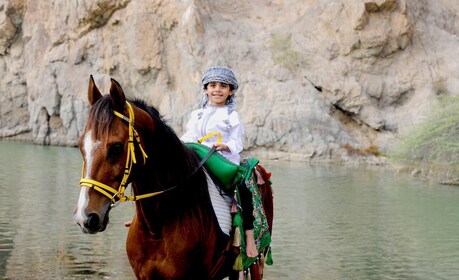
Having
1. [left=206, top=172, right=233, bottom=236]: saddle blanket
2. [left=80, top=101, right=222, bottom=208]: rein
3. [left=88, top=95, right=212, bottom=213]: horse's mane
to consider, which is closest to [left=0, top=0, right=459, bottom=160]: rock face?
[left=206, top=172, right=233, bottom=236]: saddle blanket

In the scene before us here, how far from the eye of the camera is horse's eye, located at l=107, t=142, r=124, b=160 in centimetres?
462

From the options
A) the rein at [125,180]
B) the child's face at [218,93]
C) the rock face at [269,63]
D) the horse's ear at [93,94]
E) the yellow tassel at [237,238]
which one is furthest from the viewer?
the rock face at [269,63]

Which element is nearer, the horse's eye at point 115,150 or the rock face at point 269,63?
the horse's eye at point 115,150

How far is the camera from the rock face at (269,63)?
3944 cm

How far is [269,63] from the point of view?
4212 centimetres

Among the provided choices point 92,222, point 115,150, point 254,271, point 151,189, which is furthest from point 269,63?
point 92,222

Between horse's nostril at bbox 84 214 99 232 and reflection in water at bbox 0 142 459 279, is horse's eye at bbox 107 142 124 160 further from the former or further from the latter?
reflection in water at bbox 0 142 459 279

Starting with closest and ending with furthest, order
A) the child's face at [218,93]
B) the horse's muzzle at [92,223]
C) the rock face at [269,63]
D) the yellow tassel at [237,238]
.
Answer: the horse's muzzle at [92,223], the yellow tassel at [237,238], the child's face at [218,93], the rock face at [269,63]

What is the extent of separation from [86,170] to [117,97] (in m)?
0.53

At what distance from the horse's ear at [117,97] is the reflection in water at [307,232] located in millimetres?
5201

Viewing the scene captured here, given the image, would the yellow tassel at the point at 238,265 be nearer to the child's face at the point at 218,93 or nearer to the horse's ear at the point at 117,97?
the child's face at the point at 218,93

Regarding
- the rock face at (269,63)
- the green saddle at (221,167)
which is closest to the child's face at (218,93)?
the green saddle at (221,167)

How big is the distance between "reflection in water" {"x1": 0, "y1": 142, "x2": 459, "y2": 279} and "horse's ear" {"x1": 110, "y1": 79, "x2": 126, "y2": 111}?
5201mm

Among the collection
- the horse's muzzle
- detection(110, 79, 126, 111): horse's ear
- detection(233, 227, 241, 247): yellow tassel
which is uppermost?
detection(110, 79, 126, 111): horse's ear
